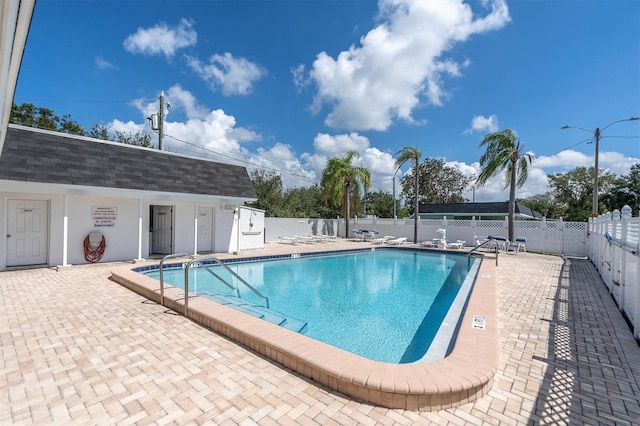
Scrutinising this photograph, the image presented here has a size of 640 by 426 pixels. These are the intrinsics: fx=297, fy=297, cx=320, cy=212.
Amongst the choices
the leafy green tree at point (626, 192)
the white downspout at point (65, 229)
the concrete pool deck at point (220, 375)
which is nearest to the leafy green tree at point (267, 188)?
the white downspout at point (65, 229)

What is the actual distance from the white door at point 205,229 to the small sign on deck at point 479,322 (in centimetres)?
1091

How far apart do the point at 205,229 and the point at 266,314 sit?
26.9ft

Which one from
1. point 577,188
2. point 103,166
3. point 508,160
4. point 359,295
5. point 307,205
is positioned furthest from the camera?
point 307,205

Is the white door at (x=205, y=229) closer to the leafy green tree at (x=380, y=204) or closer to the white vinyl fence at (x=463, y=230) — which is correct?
the white vinyl fence at (x=463, y=230)

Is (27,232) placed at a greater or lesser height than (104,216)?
lesser

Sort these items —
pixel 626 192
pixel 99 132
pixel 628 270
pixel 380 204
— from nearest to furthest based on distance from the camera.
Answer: pixel 628 270, pixel 99 132, pixel 626 192, pixel 380 204

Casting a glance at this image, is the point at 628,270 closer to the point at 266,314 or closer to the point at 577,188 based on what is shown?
the point at 266,314

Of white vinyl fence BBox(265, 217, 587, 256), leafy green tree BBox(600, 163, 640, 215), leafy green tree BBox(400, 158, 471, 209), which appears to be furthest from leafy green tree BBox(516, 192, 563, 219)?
white vinyl fence BBox(265, 217, 587, 256)

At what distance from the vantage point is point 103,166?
9.48 metres

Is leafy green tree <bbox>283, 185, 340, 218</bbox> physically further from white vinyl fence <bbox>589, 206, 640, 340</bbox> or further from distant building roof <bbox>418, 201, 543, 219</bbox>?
white vinyl fence <bbox>589, 206, 640, 340</bbox>

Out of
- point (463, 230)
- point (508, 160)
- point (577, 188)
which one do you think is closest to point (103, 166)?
point (508, 160)

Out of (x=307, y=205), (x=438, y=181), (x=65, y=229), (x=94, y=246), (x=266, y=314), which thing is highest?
(x=438, y=181)

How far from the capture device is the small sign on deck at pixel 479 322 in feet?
13.7

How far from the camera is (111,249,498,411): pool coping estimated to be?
263 centimetres
